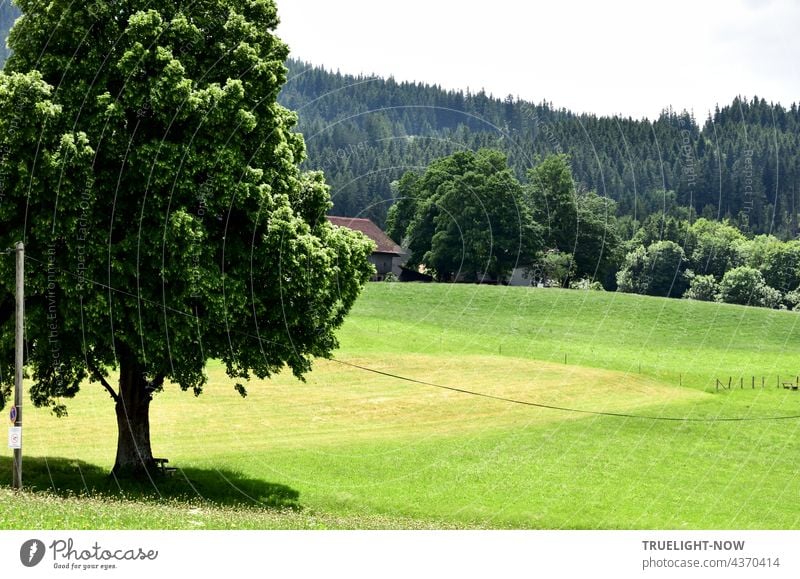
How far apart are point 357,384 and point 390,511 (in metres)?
26.3

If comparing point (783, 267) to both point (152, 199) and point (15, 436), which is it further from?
point (15, 436)

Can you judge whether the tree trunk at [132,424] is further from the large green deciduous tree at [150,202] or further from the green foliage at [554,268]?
the green foliage at [554,268]

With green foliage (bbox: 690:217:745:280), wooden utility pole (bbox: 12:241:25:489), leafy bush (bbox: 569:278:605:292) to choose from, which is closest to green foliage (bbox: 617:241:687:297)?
green foliage (bbox: 690:217:745:280)

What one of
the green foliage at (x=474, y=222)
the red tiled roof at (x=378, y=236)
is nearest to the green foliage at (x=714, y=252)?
the green foliage at (x=474, y=222)

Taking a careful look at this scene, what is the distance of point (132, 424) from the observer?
3566cm

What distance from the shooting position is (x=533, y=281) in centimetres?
13062

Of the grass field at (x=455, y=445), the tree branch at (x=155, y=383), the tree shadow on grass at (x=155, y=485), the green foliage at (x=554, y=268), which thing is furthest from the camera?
the green foliage at (x=554, y=268)

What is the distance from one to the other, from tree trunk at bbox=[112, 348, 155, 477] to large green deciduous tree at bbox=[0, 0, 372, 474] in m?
0.10

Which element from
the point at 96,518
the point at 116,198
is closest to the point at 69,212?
the point at 116,198

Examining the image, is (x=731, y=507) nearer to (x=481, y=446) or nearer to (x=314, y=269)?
(x=481, y=446)

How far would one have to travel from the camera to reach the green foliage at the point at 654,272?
132000 mm

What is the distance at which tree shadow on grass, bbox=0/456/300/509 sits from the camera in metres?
33.7

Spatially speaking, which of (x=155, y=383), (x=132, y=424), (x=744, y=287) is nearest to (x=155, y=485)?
(x=132, y=424)

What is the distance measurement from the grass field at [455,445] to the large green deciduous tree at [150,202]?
18.9 feet
